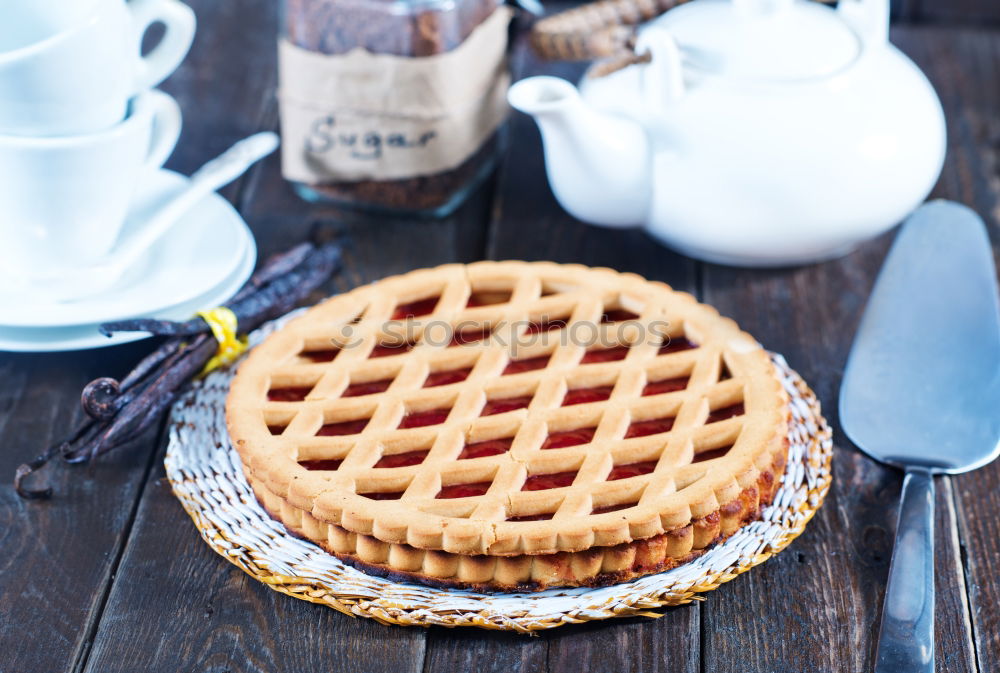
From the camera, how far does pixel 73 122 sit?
97 cm

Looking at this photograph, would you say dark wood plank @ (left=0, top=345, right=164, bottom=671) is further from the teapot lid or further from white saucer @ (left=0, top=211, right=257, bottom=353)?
the teapot lid

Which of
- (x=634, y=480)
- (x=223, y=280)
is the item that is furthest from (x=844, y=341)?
(x=223, y=280)

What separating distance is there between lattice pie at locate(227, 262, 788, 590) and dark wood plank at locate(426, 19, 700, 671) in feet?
0.14

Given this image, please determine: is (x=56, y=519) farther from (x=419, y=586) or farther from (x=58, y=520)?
(x=419, y=586)

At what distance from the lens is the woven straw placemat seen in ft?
2.59

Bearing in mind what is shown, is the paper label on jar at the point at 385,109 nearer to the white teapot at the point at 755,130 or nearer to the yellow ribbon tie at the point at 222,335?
the white teapot at the point at 755,130

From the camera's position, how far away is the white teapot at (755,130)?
1.09 metres

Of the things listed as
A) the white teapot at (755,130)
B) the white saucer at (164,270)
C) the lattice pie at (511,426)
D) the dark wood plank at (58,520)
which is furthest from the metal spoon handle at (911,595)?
the white saucer at (164,270)

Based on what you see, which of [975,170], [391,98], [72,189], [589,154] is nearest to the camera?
[72,189]

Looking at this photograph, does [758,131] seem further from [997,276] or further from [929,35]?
[929,35]

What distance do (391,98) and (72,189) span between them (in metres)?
0.38

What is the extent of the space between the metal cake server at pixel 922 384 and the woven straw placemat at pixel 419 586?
65 millimetres

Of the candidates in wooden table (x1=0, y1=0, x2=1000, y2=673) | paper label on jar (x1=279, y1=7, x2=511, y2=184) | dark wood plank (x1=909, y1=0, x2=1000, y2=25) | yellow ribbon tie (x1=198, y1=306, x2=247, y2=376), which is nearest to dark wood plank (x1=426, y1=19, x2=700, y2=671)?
wooden table (x1=0, y1=0, x2=1000, y2=673)

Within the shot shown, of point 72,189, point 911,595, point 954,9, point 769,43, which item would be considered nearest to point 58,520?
point 72,189
